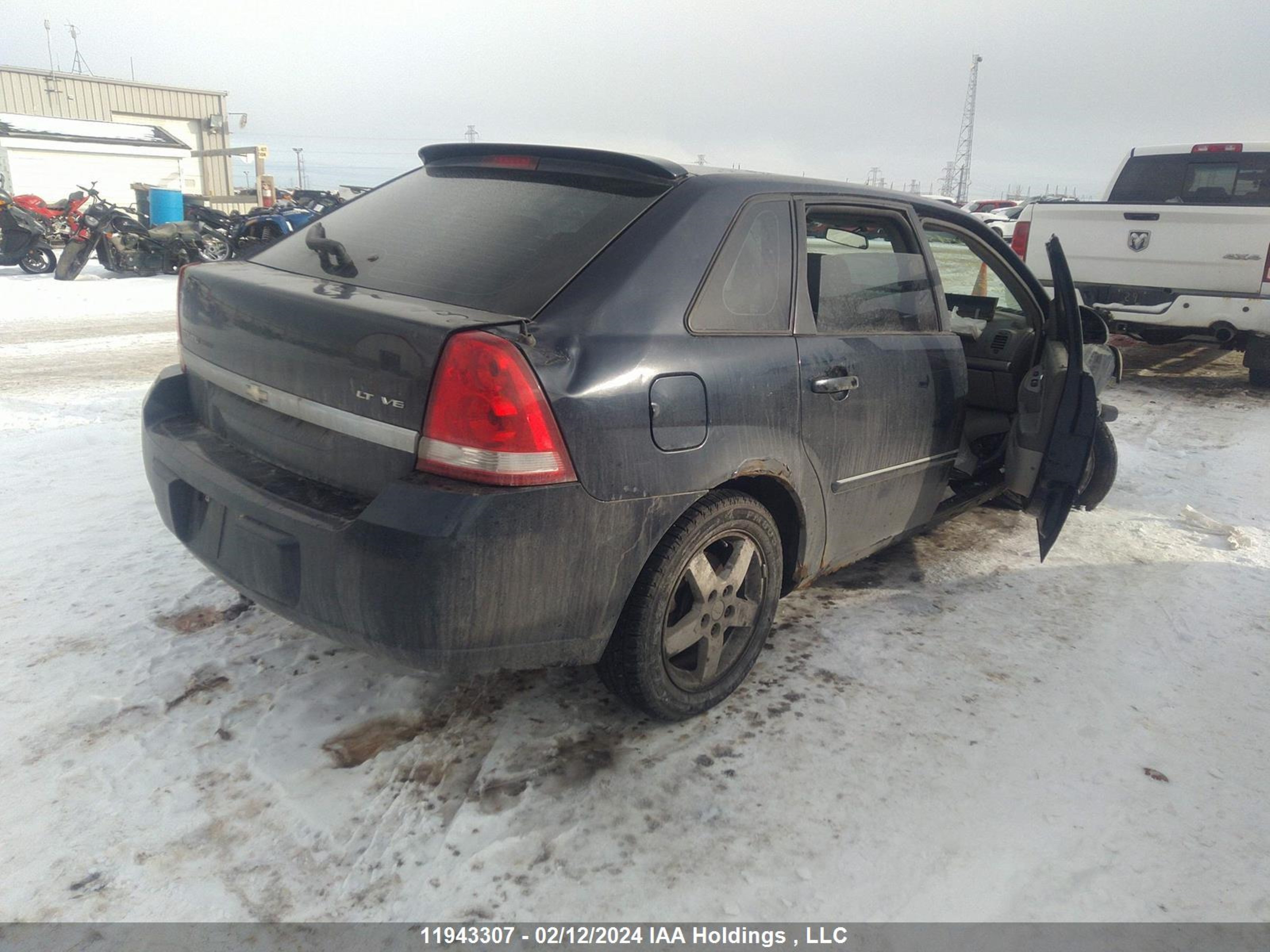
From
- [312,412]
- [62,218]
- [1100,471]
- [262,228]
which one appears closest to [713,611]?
[312,412]

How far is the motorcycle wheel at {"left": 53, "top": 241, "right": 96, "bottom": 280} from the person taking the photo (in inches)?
534

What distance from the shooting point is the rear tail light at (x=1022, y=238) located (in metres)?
8.06

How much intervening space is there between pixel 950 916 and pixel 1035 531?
9.82ft

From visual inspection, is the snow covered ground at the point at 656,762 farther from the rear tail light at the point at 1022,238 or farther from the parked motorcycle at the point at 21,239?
the parked motorcycle at the point at 21,239

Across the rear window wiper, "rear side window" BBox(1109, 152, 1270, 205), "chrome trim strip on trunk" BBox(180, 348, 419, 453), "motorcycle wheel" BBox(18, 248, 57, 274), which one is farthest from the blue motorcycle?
"chrome trim strip on trunk" BBox(180, 348, 419, 453)

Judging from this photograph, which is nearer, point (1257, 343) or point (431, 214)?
point (431, 214)

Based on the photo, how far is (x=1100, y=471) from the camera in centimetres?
443

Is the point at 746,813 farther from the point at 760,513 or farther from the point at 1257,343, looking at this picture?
the point at 1257,343

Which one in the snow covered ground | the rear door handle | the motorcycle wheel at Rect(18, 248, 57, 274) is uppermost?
the motorcycle wheel at Rect(18, 248, 57, 274)

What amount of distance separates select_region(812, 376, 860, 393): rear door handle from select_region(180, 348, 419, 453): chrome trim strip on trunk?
1360 millimetres

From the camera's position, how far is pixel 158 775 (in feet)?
7.98

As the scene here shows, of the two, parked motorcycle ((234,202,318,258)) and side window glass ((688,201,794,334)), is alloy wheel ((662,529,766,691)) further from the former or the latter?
parked motorcycle ((234,202,318,258))

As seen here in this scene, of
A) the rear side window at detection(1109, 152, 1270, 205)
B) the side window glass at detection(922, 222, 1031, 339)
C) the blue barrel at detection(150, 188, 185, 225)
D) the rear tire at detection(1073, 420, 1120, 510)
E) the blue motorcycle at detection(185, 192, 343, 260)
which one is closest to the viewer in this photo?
the side window glass at detection(922, 222, 1031, 339)

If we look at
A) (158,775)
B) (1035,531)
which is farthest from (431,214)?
(1035,531)
